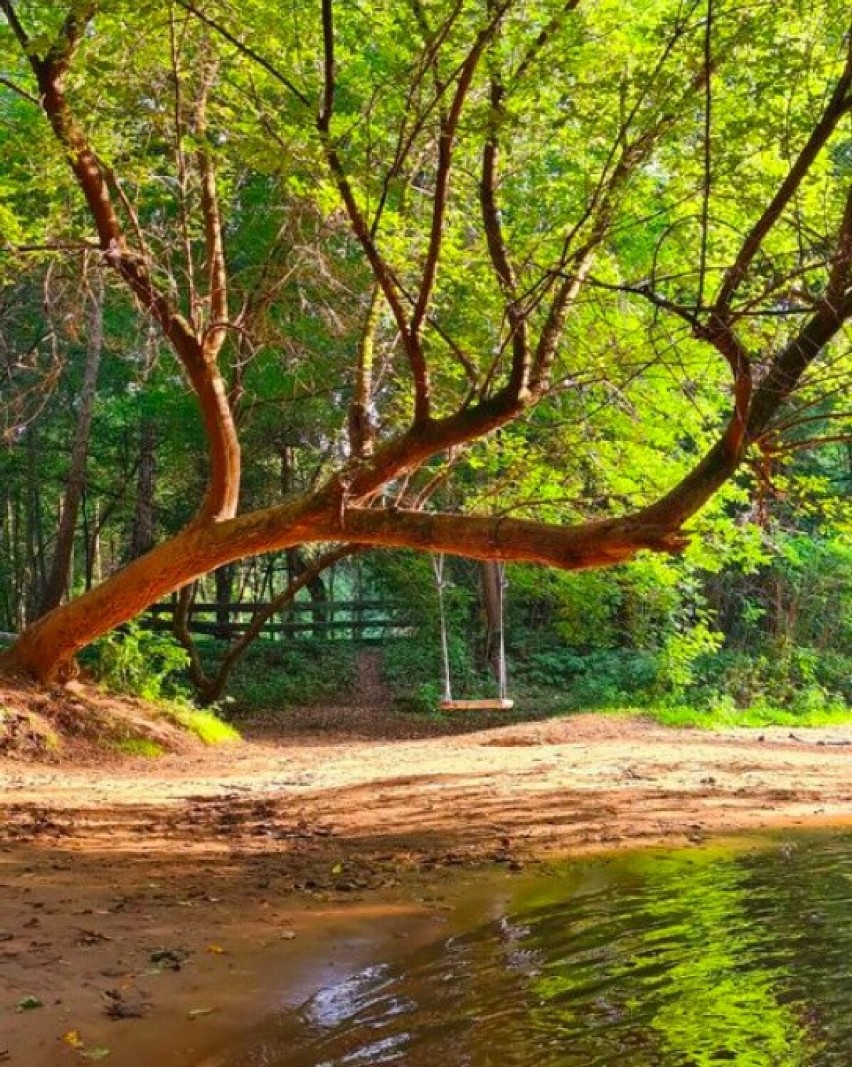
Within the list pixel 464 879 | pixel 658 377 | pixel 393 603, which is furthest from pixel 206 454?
pixel 464 879

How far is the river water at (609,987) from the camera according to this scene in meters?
3.36

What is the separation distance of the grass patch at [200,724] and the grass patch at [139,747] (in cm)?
103

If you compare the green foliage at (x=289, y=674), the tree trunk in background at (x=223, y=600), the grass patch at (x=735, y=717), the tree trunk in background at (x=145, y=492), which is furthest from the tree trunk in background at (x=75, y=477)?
the grass patch at (x=735, y=717)

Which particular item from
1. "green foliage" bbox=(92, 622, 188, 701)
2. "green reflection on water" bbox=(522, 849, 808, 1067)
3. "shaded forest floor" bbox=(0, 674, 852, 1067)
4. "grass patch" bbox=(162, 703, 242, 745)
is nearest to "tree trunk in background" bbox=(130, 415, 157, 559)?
"green foliage" bbox=(92, 622, 188, 701)

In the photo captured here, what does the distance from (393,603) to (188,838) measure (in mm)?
14442

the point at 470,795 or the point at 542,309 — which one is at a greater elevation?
the point at 542,309

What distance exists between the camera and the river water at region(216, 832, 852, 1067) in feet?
11.0

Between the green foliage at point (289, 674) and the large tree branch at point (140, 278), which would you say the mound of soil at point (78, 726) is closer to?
the large tree branch at point (140, 278)

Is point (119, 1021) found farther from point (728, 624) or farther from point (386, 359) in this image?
point (728, 624)

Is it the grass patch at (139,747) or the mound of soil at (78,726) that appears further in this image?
the grass patch at (139,747)

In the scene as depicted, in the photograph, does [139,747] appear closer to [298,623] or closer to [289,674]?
[289,674]

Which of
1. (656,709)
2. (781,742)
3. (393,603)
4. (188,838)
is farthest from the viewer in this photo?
(393,603)

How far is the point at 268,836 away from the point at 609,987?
133 inches

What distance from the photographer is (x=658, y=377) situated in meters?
10.8
